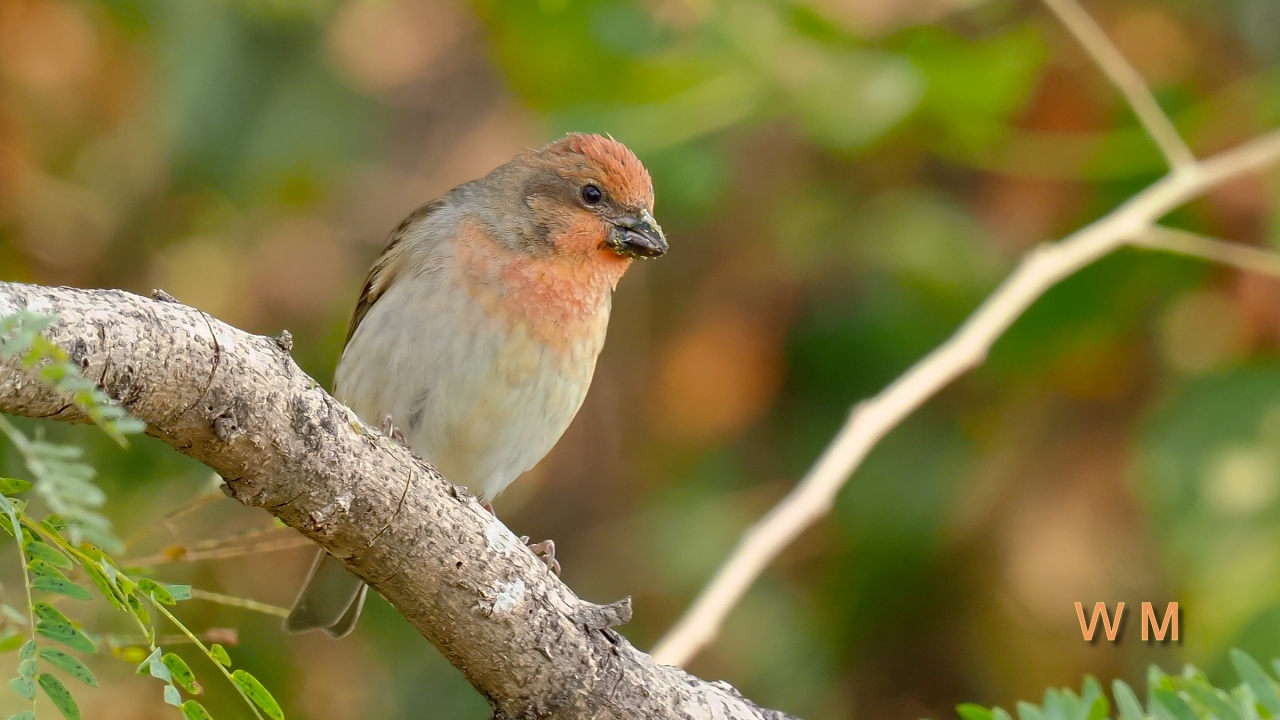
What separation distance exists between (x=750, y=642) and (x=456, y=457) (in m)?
2.34

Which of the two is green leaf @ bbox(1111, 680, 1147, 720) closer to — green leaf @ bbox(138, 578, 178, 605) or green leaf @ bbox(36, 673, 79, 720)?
green leaf @ bbox(138, 578, 178, 605)

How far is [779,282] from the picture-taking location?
6602 millimetres

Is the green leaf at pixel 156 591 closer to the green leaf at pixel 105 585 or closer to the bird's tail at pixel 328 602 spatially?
the green leaf at pixel 105 585

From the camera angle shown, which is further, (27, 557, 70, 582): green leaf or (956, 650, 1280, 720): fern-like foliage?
(956, 650, 1280, 720): fern-like foliage

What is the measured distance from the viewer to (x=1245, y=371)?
557 centimetres

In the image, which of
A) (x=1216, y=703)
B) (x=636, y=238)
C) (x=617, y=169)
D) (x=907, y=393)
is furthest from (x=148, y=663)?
(x=907, y=393)

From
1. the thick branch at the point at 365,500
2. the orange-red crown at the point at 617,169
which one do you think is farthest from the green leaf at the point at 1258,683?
the orange-red crown at the point at 617,169

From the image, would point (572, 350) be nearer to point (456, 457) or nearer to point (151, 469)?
point (456, 457)

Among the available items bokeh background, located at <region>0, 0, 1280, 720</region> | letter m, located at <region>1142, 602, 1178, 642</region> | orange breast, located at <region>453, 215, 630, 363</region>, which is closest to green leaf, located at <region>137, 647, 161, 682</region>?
orange breast, located at <region>453, 215, 630, 363</region>

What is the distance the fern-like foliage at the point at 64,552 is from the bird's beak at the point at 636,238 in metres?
2.31

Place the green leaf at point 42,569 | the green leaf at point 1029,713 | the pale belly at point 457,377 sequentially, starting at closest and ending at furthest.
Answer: the green leaf at point 42,569 < the green leaf at point 1029,713 < the pale belly at point 457,377

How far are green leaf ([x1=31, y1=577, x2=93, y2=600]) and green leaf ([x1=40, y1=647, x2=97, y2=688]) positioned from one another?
9cm

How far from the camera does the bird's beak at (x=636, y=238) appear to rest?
415cm

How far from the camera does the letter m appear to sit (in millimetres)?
4930
